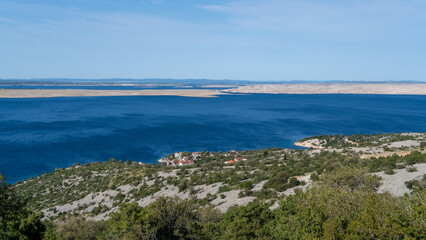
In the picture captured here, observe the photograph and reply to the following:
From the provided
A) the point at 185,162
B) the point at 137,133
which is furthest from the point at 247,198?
the point at 137,133

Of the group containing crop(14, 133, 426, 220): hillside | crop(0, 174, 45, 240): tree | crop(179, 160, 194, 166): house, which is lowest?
crop(179, 160, 194, 166): house

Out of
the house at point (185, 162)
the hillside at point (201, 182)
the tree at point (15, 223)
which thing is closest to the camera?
the tree at point (15, 223)

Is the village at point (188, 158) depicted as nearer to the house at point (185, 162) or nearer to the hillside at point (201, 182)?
the house at point (185, 162)

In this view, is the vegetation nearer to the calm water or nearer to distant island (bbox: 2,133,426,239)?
distant island (bbox: 2,133,426,239)

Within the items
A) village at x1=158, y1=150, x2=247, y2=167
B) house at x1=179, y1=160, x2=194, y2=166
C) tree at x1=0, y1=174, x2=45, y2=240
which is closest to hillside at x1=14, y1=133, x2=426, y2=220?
house at x1=179, y1=160, x2=194, y2=166

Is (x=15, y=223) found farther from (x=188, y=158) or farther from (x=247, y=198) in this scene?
(x=188, y=158)

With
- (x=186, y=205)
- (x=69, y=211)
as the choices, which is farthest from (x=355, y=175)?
(x=69, y=211)

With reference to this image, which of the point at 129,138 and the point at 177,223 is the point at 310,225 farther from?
the point at 129,138

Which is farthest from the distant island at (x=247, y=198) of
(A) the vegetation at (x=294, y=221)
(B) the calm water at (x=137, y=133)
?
(B) the calm water at (x=137, y=133)
